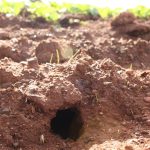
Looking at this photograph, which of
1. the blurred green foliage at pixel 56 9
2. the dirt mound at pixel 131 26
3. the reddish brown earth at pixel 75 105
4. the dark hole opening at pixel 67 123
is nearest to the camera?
the reddish brown earth at pixel 75 105

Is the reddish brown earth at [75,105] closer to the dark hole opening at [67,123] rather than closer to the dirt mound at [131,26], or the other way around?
the dark hole opening at [67,123]

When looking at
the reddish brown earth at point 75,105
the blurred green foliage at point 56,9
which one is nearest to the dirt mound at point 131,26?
the blurred green foliage at point 56,9

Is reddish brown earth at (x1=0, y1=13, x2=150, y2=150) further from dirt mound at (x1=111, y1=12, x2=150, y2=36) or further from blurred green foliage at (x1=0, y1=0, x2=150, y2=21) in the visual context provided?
blurred green foliage at (x1=0, y1=0, x2=150, y2=21)

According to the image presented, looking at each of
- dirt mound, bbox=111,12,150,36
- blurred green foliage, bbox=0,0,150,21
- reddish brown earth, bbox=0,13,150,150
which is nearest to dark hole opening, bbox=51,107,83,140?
reddish brown earth, bbox=0,13,150,150

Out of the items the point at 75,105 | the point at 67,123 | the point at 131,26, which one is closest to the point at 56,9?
the point at 131,26

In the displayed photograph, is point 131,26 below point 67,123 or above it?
above

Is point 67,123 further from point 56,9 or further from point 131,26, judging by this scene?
point 56,9

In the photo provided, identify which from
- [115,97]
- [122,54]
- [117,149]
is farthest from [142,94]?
[122,54]

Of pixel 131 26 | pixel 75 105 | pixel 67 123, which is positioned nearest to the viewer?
pixel 75 105
